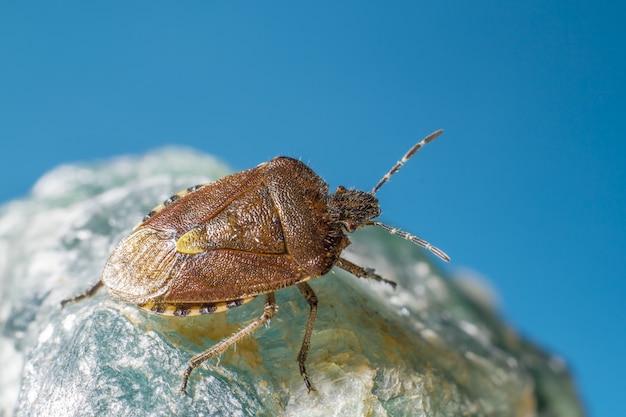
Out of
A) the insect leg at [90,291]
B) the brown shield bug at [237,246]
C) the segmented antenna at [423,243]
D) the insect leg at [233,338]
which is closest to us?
the insect leg at [233,338]

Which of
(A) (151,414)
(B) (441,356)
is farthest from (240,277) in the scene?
(B) (441,356)

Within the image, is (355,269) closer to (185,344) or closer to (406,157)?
(406,157)

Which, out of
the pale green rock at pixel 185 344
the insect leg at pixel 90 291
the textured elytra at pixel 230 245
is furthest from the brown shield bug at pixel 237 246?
the insect leg at pixel 90 291

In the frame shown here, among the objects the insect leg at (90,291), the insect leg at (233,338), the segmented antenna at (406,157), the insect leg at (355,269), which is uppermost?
the segmented antenna at (406,157)

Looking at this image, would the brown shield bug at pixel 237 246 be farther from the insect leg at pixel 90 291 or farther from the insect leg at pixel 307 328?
the insect leg at pixel 90 291

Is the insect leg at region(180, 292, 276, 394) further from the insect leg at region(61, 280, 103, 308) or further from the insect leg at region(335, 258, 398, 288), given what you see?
the insect leg at region(61, 280, 103, 308)

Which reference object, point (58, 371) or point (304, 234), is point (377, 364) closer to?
point (304, 234)
